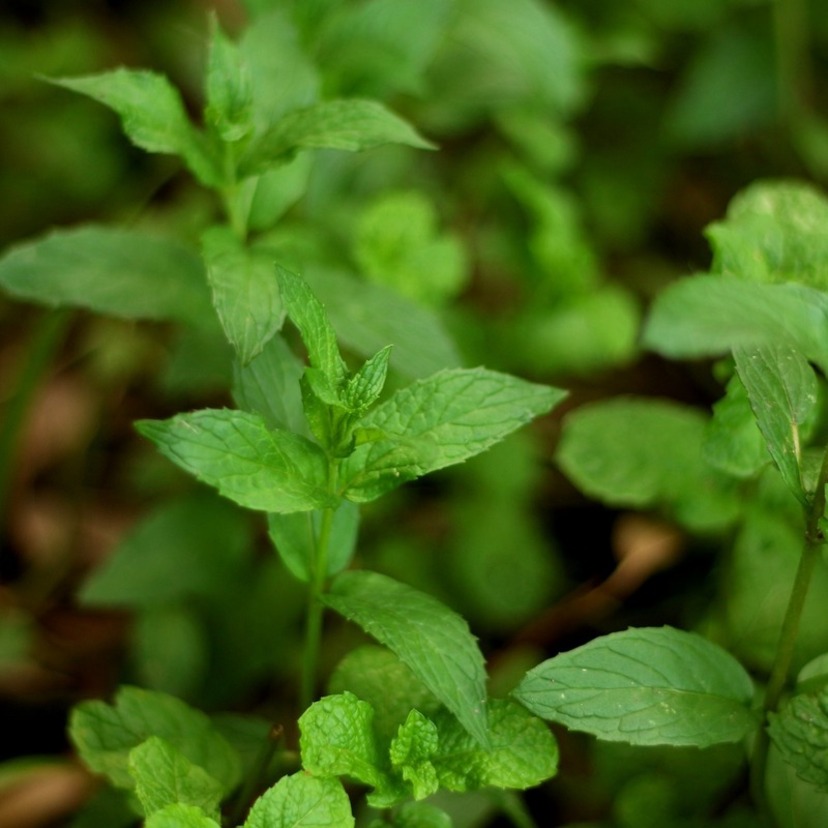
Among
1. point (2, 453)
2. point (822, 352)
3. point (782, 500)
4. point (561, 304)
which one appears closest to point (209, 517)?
point (2, 453)

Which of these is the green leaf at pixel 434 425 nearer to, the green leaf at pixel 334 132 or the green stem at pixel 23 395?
the green leaf at pixel 334 132

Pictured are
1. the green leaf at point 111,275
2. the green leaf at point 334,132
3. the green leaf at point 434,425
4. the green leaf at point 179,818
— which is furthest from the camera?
the green leaf at point 111,275

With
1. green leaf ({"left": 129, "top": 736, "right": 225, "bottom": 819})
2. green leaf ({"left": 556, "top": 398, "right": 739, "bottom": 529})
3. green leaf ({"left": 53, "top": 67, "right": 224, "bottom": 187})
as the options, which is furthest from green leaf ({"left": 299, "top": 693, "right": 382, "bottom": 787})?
green leaf ({"left": 53, "top": 67, "right": 224, "bottom": 187})

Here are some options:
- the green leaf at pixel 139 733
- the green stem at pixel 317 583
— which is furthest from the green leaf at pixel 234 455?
the green leaf at pixel 139 733

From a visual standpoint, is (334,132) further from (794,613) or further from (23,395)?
(23,395)

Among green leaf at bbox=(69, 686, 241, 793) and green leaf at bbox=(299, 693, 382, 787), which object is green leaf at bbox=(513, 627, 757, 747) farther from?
green leaf at bbox=(69, 686, 241, 793)

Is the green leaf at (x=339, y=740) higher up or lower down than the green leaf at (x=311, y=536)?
lower down
